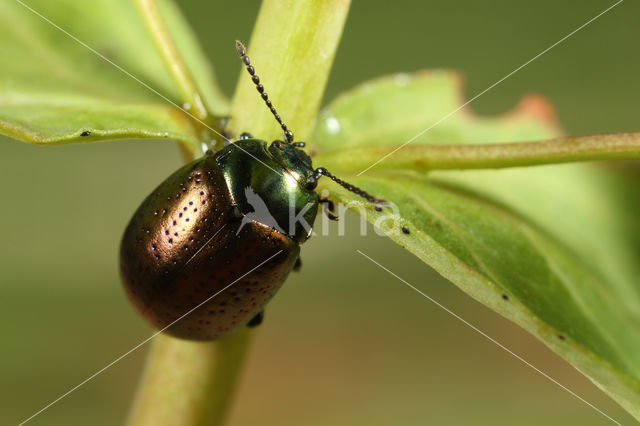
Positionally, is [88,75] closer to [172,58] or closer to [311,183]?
[172,58]

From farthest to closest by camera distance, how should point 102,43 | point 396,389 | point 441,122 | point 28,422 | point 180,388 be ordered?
point 396,389 < point 28,422 < point 441,122 < point 102,43 < point 180,388

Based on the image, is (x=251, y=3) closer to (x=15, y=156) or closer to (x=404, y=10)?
(x=404, y=10)

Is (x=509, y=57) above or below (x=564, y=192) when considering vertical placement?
above

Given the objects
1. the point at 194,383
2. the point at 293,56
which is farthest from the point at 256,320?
the point at 293,56

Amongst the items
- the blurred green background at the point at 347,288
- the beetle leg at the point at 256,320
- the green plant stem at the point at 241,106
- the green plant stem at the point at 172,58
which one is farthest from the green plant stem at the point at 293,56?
the blurred green background at the point at 347,288

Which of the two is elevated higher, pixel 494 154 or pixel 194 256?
pixel 494 154

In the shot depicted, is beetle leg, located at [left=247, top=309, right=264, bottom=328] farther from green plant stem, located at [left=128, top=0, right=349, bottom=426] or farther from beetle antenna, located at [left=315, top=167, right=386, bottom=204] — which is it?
beetle antenna, located at [left=315, top=167, right=386, bottom=204]

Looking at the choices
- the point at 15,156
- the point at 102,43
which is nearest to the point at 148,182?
the point at 15,156
